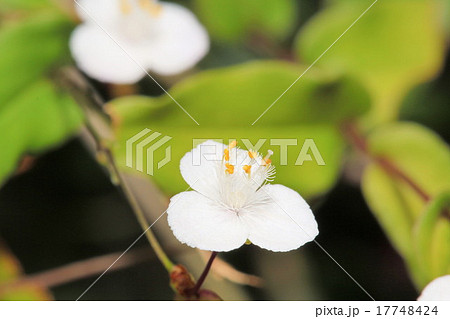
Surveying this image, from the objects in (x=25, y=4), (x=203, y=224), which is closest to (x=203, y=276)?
(x=203, y=224)

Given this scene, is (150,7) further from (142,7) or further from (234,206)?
(234,206)

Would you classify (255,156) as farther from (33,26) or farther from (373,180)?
(33,26)

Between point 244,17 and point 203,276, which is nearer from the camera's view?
point 203,276

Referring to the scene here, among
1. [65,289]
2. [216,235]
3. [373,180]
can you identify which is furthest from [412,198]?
[65,289]

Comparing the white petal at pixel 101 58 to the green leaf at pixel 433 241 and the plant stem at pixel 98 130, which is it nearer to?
the plant stem at pixel 98 130

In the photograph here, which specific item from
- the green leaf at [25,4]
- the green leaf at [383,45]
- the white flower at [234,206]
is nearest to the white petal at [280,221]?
the white flower at [234,206]

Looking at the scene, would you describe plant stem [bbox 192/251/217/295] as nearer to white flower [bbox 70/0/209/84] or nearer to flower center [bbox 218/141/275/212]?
flower center [bbox 218/141/275/212]
